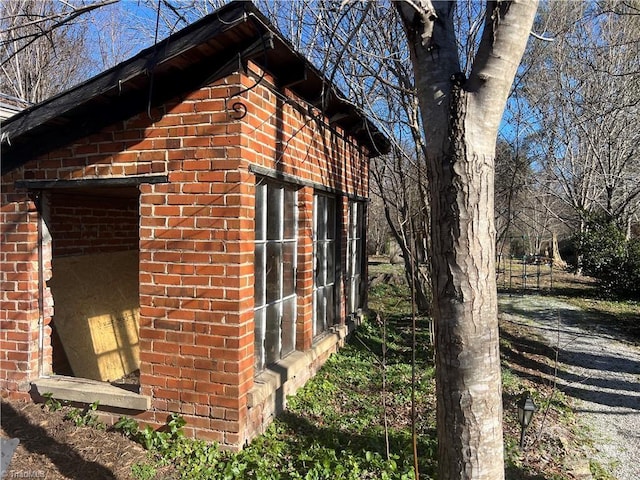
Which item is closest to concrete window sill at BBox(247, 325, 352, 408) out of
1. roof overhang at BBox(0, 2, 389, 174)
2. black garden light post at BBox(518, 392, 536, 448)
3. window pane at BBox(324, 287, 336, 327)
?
window pane at BBox(324, 287, 336, 327)

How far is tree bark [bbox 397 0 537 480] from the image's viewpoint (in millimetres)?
2074

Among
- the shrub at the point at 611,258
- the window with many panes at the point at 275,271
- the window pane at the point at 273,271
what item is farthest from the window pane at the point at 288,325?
the shrub at the point at 611,258

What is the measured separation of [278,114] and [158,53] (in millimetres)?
→ 1261

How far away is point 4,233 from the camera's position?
4102 mm

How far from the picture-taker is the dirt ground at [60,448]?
125 inches

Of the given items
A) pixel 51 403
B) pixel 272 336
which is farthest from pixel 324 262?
pixel 51 403

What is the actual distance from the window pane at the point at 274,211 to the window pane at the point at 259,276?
0.24 m

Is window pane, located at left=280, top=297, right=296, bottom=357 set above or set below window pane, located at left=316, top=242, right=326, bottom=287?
below

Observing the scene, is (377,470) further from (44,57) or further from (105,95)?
(44,57)

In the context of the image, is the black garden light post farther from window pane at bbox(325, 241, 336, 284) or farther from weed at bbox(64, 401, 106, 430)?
weed at bbox(64, 401, 106, 430)

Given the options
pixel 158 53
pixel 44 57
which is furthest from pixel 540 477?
pixel 44 57

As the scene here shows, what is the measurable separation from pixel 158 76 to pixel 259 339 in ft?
8.24

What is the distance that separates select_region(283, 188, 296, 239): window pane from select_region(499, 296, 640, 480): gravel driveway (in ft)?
11.3

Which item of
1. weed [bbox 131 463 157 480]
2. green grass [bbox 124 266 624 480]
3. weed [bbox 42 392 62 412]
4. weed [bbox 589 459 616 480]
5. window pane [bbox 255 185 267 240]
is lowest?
weed [bbox 589 459 616 480]
